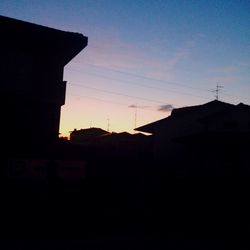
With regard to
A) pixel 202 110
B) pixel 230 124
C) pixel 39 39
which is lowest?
pixel 230 124

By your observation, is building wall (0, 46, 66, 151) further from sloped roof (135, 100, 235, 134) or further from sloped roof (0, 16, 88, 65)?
sloped roof (135, 100, 235, 134)


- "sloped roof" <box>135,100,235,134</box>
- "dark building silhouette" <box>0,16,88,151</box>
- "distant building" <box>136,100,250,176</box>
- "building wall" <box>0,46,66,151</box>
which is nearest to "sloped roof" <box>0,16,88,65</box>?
"dark building silhouette" <box>0,16,88,151</box>

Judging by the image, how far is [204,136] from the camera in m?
24.2

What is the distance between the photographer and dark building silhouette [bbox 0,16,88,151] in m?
13.4

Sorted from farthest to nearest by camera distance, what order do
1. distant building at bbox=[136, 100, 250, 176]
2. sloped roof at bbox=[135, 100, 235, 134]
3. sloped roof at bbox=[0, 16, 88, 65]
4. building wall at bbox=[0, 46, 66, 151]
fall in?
sloped roof at bbox=[135, 100, 235, 134]
distant building at bbox=[136, 100, 250, 176]
sloped roof at bbox=[0, 16, 88, 65]
building wall at bbox=[0, 46, 66, 151]

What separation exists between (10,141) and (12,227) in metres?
3.48

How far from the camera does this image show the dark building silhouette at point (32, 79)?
13.4 metres

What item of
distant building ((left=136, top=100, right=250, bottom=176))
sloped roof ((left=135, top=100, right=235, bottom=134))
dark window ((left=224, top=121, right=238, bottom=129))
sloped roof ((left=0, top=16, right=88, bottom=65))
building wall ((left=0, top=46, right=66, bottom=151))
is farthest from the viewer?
sloped roof ((left=135, top=100, right=235, bottom=134))

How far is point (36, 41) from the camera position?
1448 cm

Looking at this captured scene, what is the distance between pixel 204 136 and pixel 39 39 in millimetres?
13738

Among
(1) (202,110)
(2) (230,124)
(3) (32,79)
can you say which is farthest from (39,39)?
(1) (202,110)

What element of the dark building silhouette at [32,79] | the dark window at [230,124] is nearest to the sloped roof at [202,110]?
the dark window at [230,124]

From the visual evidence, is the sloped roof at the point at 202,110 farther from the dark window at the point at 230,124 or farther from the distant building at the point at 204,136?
the dark window at the point at 230,124

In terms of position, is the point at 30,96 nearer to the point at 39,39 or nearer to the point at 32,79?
the point at 32,79
